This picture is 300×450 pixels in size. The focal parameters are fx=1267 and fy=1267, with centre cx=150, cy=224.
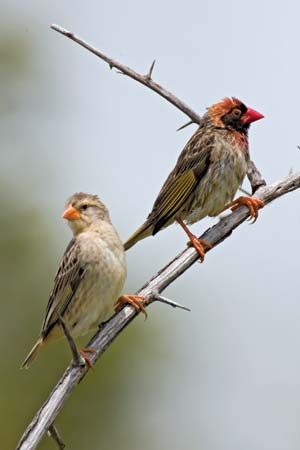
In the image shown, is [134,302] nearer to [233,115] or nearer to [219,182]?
[219,182]

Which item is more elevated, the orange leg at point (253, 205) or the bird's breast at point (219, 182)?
the bird's breast at point (219, 182)

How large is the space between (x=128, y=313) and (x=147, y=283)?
176mm

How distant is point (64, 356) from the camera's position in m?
11.4

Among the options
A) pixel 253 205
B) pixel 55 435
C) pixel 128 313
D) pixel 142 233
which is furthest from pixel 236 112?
pixel 55 435

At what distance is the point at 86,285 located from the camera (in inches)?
281

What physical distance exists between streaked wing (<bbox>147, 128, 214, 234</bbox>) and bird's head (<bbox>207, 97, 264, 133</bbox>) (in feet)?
0.61

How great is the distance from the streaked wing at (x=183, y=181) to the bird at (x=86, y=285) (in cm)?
33

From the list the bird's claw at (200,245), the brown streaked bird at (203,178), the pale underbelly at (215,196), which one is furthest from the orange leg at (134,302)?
the pale underbelly at (215,196)

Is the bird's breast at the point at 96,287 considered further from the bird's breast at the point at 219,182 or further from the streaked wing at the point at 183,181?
the bird's breast at the point at 219,182

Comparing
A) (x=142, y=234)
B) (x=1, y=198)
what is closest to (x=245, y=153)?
(x=142, y=234)

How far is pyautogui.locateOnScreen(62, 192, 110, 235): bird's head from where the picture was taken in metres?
7.51

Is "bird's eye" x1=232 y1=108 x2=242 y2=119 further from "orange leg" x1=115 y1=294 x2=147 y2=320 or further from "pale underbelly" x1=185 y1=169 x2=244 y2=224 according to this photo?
"orange leg" x1=115 y1=294 x2=147 y2=320

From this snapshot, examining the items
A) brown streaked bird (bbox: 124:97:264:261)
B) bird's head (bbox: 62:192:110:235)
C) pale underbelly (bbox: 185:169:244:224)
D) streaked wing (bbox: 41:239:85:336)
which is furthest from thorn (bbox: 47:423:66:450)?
pale underbelly (bbox: 185:169:244:224)

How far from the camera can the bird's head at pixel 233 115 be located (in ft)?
25.9
